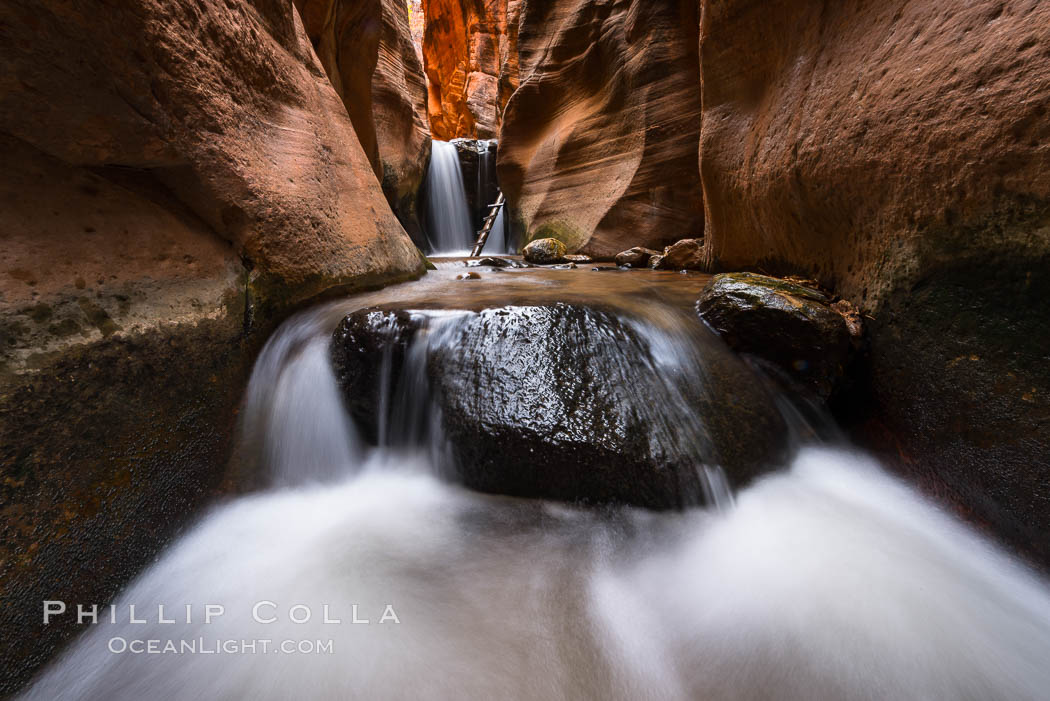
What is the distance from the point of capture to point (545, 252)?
7324 millimetres

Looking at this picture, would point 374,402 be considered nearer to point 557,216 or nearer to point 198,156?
point 198,156

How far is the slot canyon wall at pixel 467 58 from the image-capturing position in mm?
20328

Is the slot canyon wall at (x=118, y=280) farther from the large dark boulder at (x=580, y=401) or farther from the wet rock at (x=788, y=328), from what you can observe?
the wet rock at (x=788, y=328)

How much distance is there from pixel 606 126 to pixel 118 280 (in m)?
8.02

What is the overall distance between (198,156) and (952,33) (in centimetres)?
352

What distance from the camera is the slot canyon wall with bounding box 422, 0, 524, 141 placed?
800 inches

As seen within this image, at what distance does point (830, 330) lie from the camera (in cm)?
218

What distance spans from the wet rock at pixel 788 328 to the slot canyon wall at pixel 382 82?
6036 mm

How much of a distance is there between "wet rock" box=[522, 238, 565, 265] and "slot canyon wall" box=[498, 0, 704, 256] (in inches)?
27.6

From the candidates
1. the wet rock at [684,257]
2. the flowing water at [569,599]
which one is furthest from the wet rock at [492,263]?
the flowing water at [569,599]

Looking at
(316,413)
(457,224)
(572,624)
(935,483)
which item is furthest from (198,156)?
(457,224)

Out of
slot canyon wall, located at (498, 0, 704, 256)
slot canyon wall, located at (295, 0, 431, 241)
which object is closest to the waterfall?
slot canyon wall, located at (295, 0, 431, 241)

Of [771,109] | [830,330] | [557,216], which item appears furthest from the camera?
[557,216]

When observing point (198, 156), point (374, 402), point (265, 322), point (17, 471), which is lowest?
point (374, 402)
